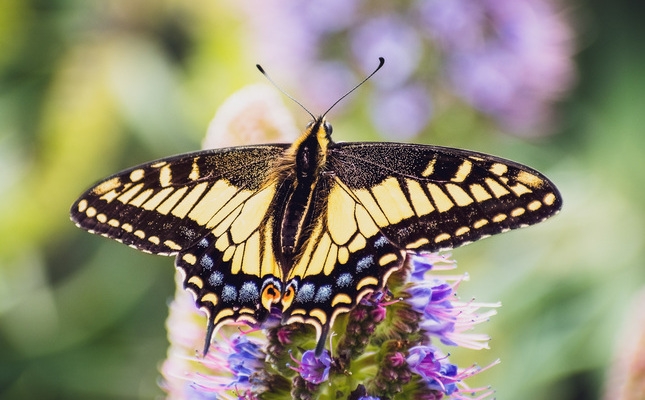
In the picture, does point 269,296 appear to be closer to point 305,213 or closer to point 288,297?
point 288,297

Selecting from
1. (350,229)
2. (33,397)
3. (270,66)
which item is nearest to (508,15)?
(270,66)

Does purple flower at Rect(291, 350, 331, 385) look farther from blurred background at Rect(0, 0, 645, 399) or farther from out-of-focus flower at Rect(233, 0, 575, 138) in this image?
out-of-focus flower at Rect(233, 0, 575, 138)

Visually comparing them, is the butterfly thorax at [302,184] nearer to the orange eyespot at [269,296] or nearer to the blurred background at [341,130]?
the orange eyespot at [269,296]

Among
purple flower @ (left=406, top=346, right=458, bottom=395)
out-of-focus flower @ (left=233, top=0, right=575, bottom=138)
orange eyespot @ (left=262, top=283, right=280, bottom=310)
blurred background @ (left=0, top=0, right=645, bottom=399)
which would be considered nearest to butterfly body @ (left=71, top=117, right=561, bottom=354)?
orange eyespot @ (left=262, top=283, right=280, bottom=310)

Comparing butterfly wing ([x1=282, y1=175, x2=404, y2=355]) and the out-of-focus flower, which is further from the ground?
the out-of-focus flower

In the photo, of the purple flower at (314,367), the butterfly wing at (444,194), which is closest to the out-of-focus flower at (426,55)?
the butterfly wing at (444,194)

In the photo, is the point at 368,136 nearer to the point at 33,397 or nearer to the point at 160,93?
the point at 160,93

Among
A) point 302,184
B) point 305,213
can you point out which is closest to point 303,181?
point 302,184
